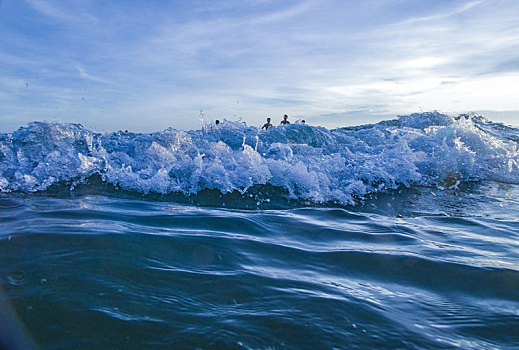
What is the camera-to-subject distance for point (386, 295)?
217cm

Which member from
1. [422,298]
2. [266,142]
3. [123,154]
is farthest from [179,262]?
[266,142]

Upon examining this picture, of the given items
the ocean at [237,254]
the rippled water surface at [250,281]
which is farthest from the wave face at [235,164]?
the rippled water surface at [250,281]

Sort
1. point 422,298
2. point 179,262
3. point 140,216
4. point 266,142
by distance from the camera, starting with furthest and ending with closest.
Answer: point 266,142 < point 140,216 < point 179,262 < point 422,298

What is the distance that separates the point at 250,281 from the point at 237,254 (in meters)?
0.51

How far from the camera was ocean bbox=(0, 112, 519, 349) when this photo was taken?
1.70m

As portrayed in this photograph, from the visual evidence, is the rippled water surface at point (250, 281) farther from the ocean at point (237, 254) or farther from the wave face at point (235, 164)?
the wave face at point (235, 164)

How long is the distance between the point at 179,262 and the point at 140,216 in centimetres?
148

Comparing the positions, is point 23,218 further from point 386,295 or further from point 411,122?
point 411,122

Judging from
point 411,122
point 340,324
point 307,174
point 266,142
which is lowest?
point 340,324

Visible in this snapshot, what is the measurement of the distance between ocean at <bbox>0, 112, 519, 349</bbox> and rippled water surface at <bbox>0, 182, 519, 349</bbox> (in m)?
0.01

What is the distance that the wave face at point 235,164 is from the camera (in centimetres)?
564

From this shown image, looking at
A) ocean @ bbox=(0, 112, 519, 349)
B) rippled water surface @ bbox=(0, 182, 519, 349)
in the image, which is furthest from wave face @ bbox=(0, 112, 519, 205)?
rippled water surface @ bbox=(0, 182, 519, 349)

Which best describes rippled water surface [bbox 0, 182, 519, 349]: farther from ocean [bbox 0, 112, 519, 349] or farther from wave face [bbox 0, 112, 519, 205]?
wave face [bbox 0, 112, 519, 205]

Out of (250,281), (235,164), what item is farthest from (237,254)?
(235,164)
